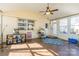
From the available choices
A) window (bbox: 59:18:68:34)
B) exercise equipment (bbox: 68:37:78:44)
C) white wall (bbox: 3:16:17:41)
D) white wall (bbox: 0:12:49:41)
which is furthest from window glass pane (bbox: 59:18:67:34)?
white wall (bbox: 3:16:17:41)

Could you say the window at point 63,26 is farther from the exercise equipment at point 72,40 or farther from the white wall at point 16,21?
the white wall at point 16,21

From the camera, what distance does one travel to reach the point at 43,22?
905 cm

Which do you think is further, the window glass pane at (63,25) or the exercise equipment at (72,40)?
the window glass pane at (63,25)

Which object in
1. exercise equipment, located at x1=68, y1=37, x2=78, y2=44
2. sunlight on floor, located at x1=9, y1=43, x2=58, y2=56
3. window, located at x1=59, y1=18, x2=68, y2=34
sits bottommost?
sunlight on floor, located at x1=9, y1=43, x2=58, y2=56

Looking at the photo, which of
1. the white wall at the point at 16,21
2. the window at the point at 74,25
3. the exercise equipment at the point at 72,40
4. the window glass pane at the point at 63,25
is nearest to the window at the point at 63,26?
the window glass pane at the point at 63,25

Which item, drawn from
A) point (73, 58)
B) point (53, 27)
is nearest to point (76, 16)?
point (53, 27)

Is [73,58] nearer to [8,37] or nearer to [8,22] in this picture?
[8,37]

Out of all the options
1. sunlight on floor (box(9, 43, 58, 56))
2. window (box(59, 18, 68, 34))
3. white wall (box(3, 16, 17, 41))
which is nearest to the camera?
sunlight on floor (box(9, 43, 58, 56))

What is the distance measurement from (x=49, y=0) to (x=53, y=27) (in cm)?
820

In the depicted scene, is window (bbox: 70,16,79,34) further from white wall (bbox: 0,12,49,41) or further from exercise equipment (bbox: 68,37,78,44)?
white wall (bbox: 0,12,49,41)

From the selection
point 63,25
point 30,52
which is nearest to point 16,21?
point 63,25

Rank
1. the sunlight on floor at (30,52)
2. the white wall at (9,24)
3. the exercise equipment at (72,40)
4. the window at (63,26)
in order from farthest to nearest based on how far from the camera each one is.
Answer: the window at (63,26), the white wall at (9,24), the exercise equipment at (72,40), the sunlight on floor at (30,52)

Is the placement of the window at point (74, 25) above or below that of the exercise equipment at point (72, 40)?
above

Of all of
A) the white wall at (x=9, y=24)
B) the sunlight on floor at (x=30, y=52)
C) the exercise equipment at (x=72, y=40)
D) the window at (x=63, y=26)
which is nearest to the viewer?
the sunlight on floor at (x=30, y=52)
